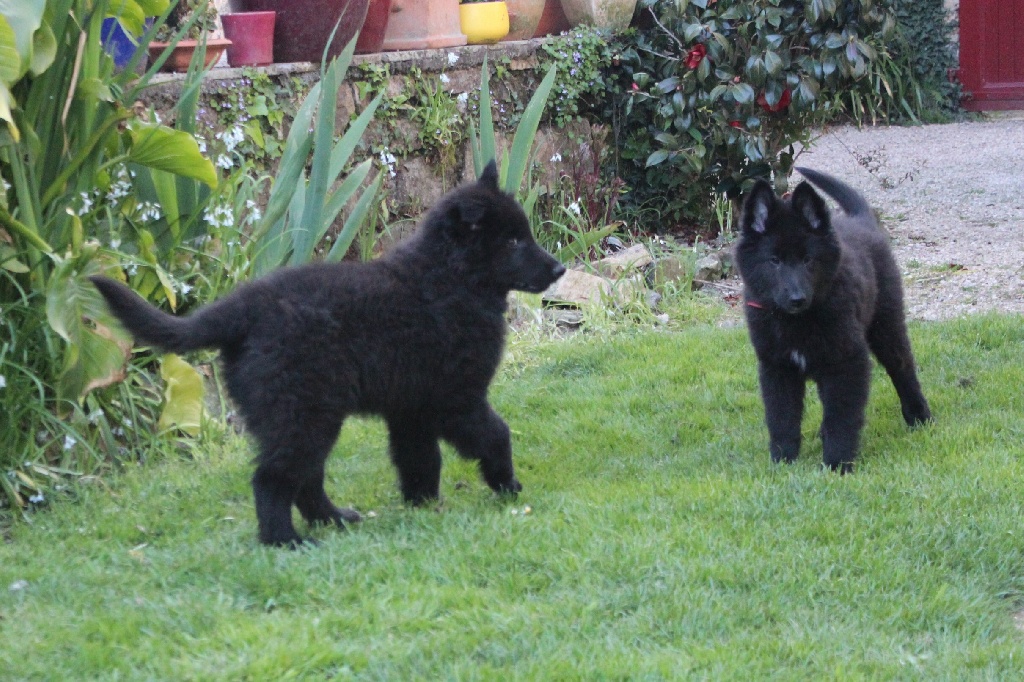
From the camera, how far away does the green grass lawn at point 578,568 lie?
2.79 metres

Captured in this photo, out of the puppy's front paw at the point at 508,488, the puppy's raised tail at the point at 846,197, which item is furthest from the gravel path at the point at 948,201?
the puppy's front paw at the point at 508,488

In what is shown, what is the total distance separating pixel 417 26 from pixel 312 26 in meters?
1.13

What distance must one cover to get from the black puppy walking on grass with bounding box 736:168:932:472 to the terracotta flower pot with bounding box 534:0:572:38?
5.51 m

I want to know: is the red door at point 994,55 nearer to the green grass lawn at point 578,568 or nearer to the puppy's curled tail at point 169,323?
the green grass lawn at point 578,568

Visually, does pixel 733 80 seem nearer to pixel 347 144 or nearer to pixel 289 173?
pixel 347 144

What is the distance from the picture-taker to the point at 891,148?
38.3 feet

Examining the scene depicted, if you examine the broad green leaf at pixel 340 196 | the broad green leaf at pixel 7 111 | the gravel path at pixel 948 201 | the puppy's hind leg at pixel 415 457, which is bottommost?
the puppy's hind leg at pixel 415 457

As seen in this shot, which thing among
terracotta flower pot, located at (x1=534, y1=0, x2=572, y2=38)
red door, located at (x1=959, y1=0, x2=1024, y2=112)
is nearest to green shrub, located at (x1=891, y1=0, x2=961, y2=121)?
red door, located at (x1=959, y1=0, x2=1024, y2=112)

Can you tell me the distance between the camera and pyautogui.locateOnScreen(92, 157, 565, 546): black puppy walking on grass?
343 cm

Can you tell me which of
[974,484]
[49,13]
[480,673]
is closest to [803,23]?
[974,484]

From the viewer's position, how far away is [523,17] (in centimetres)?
881

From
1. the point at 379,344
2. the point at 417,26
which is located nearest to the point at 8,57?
the point at 379,344

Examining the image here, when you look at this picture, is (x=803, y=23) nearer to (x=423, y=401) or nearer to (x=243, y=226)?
(x=243, y=226)

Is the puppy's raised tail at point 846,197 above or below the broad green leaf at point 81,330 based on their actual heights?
above
